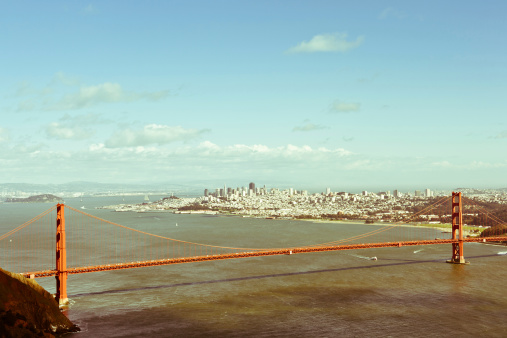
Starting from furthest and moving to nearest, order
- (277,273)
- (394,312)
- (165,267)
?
1. (165,267)
2. (277,273)
3. (394,312)

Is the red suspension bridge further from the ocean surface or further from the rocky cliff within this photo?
the rocky cliff

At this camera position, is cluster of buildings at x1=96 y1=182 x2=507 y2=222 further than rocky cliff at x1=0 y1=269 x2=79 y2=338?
Yes

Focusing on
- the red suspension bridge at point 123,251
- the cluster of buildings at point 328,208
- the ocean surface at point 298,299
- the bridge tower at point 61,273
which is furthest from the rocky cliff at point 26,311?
the cluster of buildings at point 328,208

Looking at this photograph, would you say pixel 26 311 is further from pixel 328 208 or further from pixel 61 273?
pixel 328 208

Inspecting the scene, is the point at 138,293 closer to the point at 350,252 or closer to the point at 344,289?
the point at 344,289

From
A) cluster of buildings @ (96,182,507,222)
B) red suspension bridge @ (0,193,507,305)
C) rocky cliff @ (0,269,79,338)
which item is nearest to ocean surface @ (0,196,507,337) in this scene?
rocky cliff @ (0,269,79,338)

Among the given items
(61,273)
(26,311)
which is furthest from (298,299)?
(26,311)

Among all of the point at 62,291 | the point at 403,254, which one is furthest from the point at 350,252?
the point at 62,291
